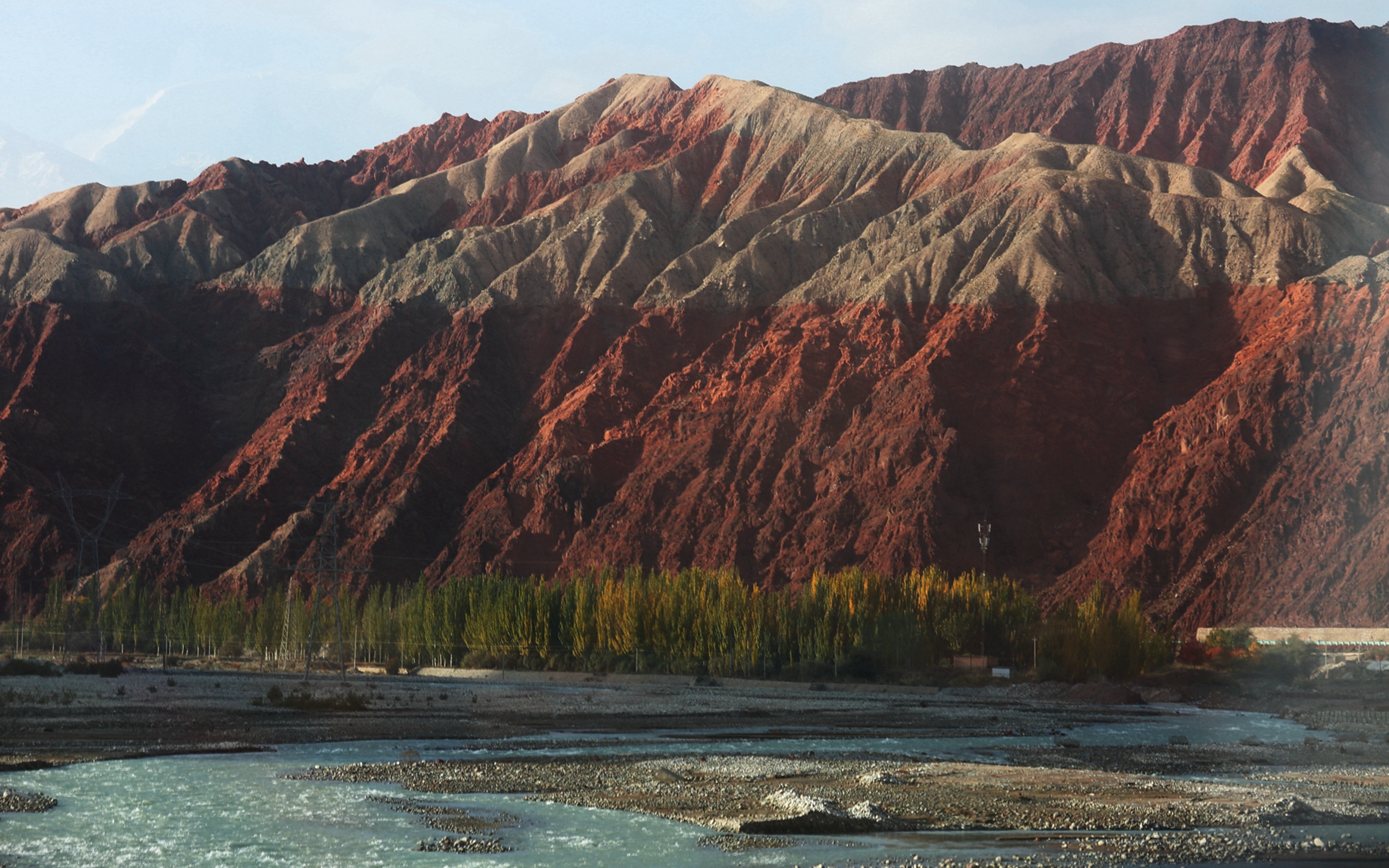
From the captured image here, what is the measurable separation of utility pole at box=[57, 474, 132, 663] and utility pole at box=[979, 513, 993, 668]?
60546mm

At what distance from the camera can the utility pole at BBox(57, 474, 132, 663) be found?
92.9 m

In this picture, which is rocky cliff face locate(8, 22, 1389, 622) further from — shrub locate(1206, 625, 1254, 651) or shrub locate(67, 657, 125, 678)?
shrub locate(67, 657, 125, 678)

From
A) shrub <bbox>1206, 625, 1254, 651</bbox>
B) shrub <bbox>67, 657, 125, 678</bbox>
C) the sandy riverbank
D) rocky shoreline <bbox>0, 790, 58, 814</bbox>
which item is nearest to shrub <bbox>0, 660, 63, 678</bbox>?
shrub <bbox>67, 657, 125, 678</bbox>

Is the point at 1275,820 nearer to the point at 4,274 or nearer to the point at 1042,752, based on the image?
the point at 1042,752

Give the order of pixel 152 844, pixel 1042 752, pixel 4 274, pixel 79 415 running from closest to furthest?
1. pixel 152 844
2. pixel 1042 752
3. pixel 79 415
4. pixel 4 274

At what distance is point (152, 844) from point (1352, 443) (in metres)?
110

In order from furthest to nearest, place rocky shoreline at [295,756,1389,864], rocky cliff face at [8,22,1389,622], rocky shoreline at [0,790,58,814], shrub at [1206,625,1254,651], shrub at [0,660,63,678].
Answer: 1. rocky cliff face at [8,22,1389,622]
2. shrub at [1206,625,1254,651]
3. shrub at [0,660,63,678]
4. rocky shoreline at [0,790,58,814]
5. rocky shoreline at [295,756,1389,864]

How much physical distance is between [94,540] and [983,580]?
220 feet

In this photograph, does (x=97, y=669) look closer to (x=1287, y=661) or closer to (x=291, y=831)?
(x=291, y=831)

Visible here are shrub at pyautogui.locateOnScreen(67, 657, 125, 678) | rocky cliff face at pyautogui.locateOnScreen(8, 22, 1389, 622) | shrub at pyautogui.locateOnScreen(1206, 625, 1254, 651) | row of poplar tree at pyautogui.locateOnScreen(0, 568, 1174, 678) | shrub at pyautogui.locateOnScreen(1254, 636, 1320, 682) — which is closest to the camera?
shrub at pyautogui.locateOnScreen(67, 657, 125, 678)

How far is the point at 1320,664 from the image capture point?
90.8 metres

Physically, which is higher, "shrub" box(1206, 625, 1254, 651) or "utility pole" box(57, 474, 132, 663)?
"utility pole" box(57, 474, 132, 663)

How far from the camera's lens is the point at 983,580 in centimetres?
9938

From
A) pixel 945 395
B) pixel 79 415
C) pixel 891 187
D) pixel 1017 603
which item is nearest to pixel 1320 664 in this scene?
pixel 1017 603
